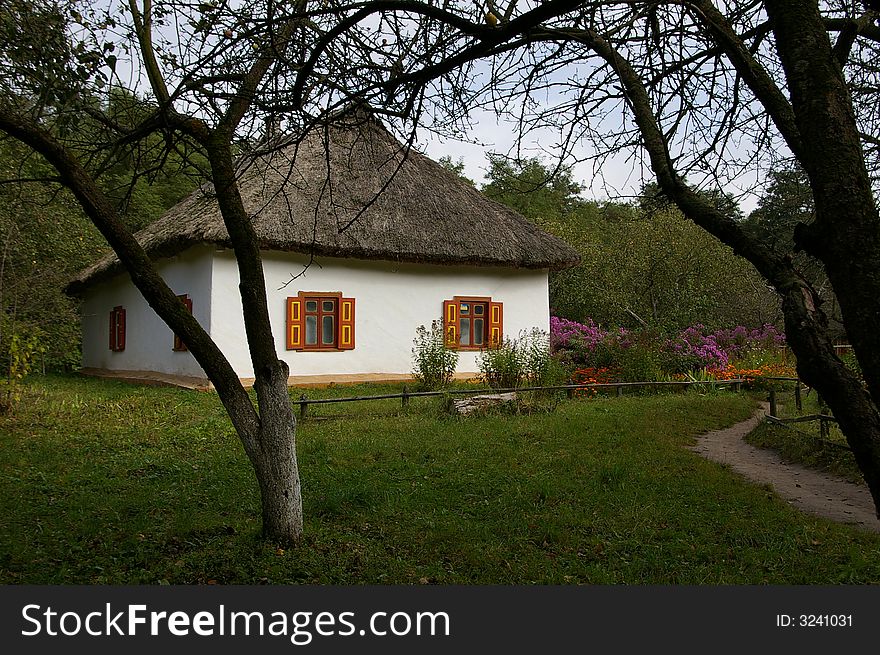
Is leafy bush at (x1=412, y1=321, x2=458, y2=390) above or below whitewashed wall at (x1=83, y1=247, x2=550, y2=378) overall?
below

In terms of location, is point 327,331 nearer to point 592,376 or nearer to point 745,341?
point 592,376

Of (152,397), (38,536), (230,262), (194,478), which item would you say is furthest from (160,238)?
(38,536)

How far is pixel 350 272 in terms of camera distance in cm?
1393

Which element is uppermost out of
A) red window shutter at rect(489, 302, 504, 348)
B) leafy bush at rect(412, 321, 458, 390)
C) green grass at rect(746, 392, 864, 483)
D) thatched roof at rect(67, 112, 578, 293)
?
thatched roof at rect(67, 112, 578, 293)

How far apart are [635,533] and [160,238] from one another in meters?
11.5

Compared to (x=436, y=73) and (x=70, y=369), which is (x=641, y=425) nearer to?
(x=436, y=73)

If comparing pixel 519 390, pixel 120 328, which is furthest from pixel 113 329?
pixel 519 390

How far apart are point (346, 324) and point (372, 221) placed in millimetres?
2173

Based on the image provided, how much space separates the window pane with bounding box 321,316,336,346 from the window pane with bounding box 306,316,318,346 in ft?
0.45

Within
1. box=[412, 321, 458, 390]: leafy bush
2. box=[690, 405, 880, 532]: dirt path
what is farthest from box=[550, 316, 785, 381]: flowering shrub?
box=[690, 405, 880, 532]: dirt path

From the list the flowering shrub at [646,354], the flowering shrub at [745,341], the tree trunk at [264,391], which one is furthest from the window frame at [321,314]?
the tree trunk at [264,391]

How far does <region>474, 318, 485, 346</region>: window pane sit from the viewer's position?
15.4m

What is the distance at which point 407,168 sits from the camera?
16141 millimetres

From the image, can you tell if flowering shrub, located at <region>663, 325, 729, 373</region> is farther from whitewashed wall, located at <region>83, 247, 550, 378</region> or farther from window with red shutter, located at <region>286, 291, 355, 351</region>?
window with red shutter, located at <region>286, 291, 355, 351</region>
